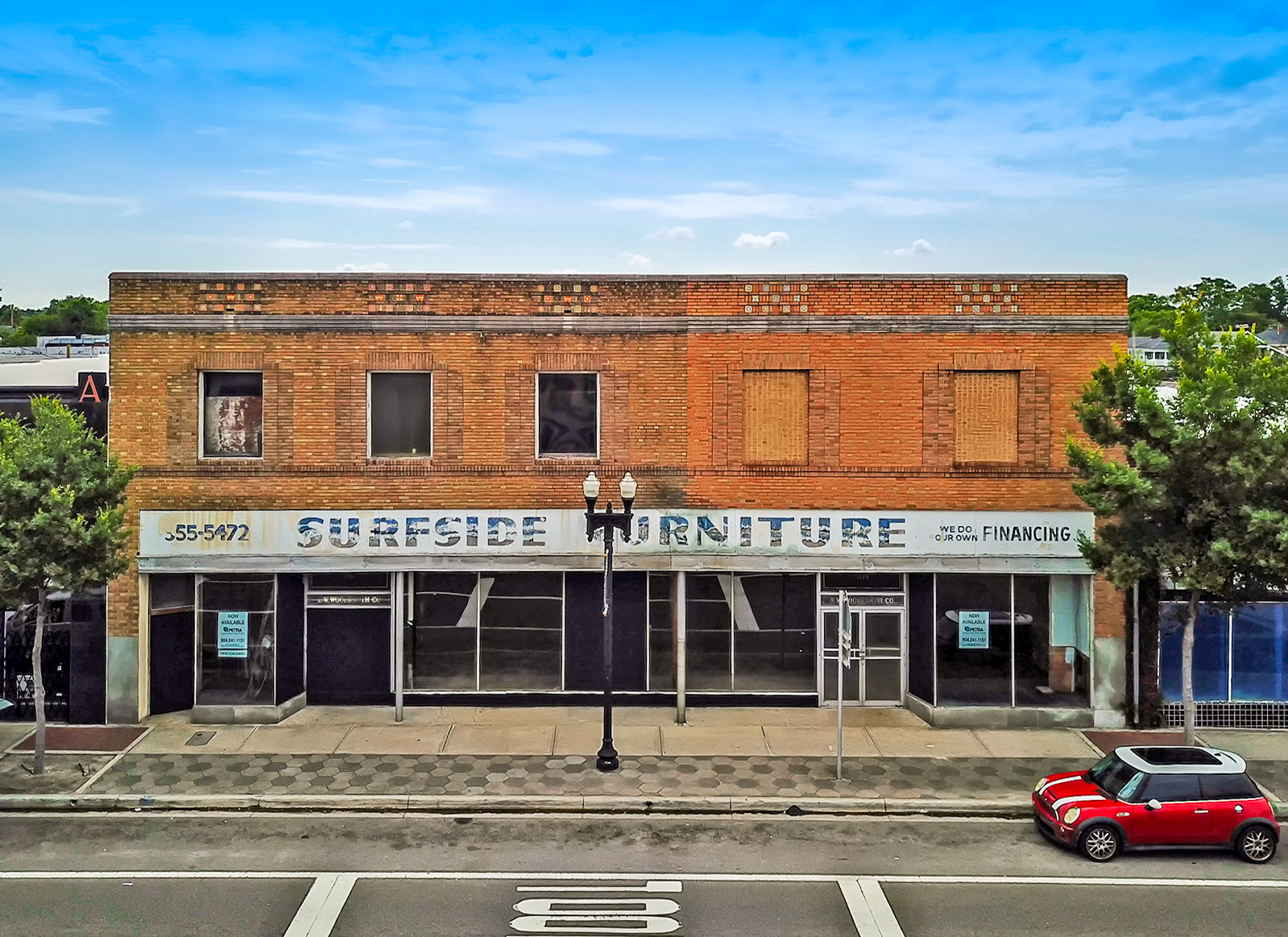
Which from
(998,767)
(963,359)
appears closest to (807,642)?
(998,767)

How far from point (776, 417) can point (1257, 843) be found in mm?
10021

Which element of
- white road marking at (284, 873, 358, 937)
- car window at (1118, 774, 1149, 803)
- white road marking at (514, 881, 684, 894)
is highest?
car window at (1118, 774, 1149, 803)

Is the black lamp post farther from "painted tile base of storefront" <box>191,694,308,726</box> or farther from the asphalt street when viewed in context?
"painted tile base of storefront" <box>191,694,308,726</box>

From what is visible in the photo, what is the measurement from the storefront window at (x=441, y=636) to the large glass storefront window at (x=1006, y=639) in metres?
8.60

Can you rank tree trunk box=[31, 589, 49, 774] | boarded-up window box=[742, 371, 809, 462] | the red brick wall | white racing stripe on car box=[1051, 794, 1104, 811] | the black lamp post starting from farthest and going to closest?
boarded-up window box=[742, 371, 809, 462] < the red brick wall < the black lamp post < tree trunk box=[31, 589, 49, 774] < white racing stripe on car box=[1051, 794, 1104, 811]

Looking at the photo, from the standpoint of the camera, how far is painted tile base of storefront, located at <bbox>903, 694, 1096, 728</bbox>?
1975 cm

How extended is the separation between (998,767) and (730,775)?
14.4ft

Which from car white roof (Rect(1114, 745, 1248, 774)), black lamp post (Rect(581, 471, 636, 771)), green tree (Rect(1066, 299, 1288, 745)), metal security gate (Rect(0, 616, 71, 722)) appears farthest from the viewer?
metal security gate (Rect(0, 616, 71, 722))

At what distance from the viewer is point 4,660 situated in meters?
19.7

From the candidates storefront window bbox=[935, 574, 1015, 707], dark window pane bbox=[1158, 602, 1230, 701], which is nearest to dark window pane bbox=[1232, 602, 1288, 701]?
dark window pane bbox=[1158, 602, 1230, 701]

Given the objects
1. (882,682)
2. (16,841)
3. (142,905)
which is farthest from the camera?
(882,682)

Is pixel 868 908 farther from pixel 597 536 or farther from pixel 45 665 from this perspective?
pixel 45 665

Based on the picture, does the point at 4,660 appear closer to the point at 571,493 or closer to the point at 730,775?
the point at 571,493

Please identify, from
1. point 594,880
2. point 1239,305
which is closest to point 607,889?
point 594,880
